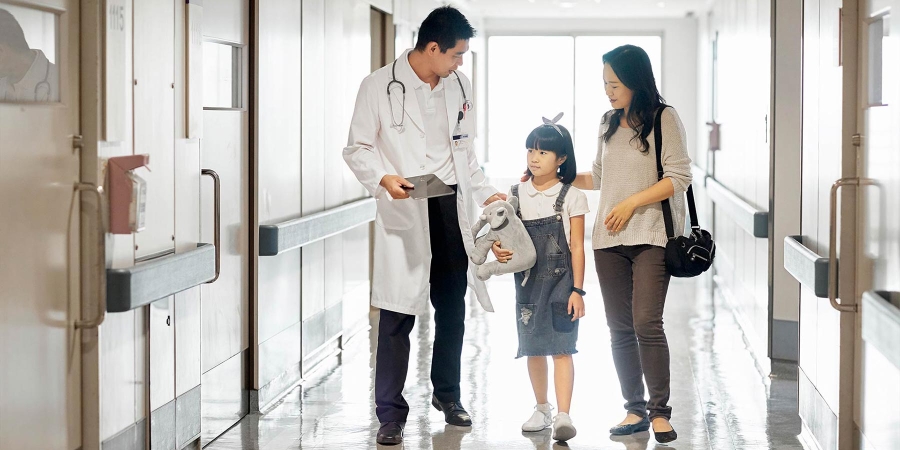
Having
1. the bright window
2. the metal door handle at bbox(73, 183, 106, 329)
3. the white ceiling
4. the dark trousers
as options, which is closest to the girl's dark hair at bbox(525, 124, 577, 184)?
the dark trousers

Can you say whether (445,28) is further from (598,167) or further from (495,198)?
(598,167)

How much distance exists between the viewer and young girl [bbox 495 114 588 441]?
386cm

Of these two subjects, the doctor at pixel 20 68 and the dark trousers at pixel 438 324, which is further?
the dark trousers at pixel 438 324

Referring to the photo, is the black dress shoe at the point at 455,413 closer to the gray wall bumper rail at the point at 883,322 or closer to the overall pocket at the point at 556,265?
the overall pocket at the point at 556,265

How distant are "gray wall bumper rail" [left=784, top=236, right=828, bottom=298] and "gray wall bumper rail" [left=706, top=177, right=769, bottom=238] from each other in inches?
56.1

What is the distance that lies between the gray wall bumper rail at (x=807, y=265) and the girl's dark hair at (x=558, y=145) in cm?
91

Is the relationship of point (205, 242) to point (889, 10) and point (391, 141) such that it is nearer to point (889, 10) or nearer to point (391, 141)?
point (391, 141)

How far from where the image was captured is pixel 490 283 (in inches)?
364

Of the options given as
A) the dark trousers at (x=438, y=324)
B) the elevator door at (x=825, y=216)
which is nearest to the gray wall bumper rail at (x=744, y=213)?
the elevator door at (x=825, y=216)

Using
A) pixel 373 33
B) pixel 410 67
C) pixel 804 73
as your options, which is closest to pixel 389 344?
pixel 410 67

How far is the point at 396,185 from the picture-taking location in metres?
3.66

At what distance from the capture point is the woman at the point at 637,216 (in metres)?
3.79

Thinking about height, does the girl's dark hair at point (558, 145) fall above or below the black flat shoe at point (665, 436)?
above

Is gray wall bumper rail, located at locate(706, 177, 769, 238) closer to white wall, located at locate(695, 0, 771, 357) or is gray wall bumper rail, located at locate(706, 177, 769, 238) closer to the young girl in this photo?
white wall, located at locate(695, 0, 771, 357)
